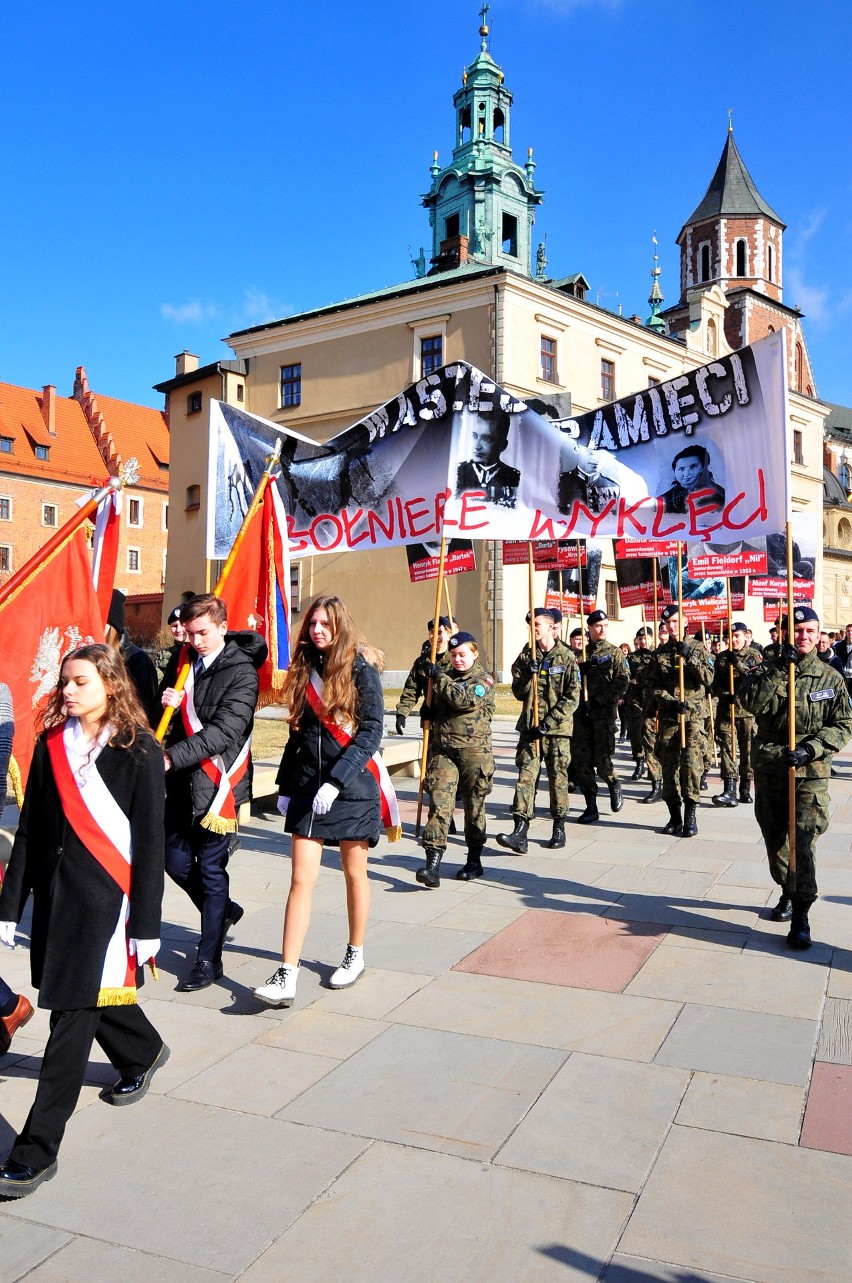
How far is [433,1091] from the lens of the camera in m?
4.34

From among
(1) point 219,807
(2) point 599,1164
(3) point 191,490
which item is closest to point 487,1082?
(2) point 599,1164

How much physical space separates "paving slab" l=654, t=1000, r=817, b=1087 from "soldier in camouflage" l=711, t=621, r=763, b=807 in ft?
24.3

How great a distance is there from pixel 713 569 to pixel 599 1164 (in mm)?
13665

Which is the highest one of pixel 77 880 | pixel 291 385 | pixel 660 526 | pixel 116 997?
pixel 291 385

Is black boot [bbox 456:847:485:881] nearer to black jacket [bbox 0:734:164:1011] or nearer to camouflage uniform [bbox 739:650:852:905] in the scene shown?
camouflage uniform [bbox 739:650:852:905]

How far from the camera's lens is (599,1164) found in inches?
147

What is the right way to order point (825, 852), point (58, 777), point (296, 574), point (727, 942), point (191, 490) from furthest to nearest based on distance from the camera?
point (191, 490) < point (296, 574) < point (825, 852) < point (727, 942) < point (58, 777)

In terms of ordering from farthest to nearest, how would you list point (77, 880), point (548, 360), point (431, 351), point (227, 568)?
point (548, 360) < point (431, 351) < point (227, 568) < point (77, 880)

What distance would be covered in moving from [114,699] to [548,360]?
35271 millimetres

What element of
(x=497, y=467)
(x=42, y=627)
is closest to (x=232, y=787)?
(x=42, y=627)

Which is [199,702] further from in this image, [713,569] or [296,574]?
[296,574]

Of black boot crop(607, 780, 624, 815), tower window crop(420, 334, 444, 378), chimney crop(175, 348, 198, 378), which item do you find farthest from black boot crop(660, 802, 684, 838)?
chimney crop(175, 348, 198, 378)

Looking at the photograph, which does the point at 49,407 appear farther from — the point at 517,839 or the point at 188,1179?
the point at 188,1179

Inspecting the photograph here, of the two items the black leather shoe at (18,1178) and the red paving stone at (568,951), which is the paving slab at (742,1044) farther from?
the black leather shoe at (18,1178)
